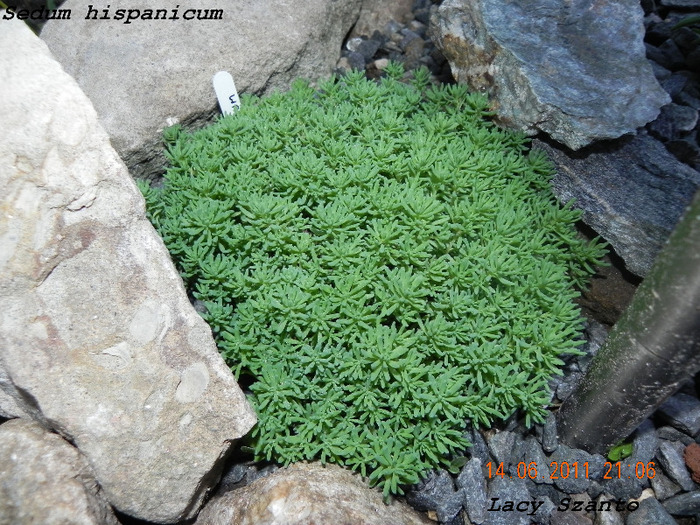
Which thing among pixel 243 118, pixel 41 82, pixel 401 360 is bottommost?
pixel 401 360

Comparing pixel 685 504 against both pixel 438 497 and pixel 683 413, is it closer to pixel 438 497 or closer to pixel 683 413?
pixel 683 413

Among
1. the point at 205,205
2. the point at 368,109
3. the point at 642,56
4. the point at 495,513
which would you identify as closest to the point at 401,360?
the point at 495,513

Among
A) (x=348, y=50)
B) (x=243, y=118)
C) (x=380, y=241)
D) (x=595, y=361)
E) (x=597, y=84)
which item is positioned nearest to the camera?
(x=595, y=361)

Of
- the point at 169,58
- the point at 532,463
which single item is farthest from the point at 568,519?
the point at 169,58

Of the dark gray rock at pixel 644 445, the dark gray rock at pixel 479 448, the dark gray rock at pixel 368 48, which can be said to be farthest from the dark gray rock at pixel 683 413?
the dark gray rock at pixel 368 48

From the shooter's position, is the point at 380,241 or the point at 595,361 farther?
the point at 380,241

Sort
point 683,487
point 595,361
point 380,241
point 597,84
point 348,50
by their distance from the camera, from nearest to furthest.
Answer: point 595,361
point 683,487
point 380,241
point 597,84
point 348,50

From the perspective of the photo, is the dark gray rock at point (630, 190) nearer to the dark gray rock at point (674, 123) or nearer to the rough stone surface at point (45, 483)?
the dark gray rock at point (674, 123)

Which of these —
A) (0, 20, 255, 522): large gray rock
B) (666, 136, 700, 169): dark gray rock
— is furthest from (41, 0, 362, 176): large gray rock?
(666, 136, 700, 169): dark gray rock

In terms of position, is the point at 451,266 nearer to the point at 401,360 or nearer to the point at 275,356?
the point at 401,360
